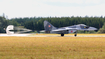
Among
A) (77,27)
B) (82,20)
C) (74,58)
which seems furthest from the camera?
(82,20)

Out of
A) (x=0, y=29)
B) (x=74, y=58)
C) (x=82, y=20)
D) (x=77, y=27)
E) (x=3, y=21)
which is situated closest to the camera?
(x=74, y=58)

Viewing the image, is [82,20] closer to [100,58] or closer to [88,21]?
[88,21]

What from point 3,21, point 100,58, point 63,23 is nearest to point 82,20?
point 63,23

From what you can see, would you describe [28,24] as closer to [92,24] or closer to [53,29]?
[92,24]

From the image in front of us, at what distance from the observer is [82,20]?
486 ft

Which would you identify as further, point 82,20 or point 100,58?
point 82,20

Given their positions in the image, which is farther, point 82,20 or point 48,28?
point 82,20

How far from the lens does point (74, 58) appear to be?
11445 mm

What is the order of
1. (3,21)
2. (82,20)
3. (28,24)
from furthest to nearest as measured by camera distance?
(82,20) → (28,24) → (3,21)

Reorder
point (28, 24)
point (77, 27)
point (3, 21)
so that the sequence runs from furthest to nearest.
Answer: point (28, 24) < point (3, 21) < point (77, 27)

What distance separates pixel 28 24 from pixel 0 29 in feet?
114

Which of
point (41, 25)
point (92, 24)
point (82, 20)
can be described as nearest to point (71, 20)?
point (82, 20)

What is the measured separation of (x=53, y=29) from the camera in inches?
1989

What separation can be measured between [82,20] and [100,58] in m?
140
